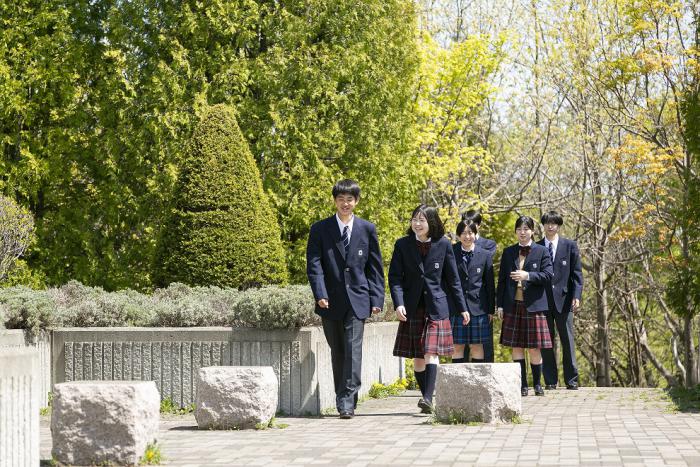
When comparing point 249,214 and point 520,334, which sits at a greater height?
point 249,214

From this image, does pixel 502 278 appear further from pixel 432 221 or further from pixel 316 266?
pixel 316 266

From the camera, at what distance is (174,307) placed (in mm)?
11117

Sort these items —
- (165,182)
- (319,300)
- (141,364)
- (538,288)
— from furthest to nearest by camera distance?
(165,182)
(538,288)
(141,364)
(319,300)

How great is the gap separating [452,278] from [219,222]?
453cm

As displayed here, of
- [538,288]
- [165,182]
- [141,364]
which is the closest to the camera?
[141,364]

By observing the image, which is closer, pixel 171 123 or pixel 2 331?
pixel 2 331

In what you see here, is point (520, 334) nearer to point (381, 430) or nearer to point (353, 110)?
point (381, 430)

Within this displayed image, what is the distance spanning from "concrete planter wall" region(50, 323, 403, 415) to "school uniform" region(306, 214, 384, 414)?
42cm

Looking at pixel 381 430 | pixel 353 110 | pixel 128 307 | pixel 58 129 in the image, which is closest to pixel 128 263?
pixel 58 129

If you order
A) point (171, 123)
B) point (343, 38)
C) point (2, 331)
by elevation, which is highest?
point (343, 38)

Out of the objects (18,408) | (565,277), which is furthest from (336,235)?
(18,408)

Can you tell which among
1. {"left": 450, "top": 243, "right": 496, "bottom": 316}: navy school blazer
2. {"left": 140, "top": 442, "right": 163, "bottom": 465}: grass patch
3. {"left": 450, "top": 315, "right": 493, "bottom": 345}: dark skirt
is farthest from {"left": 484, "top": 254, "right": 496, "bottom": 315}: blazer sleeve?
{"left": 140, "top": 442, "right": 163, "bottom": 465}: grass patch

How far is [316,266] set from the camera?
10.1m

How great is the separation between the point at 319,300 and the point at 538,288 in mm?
3596
